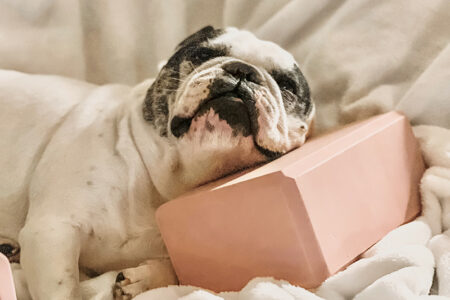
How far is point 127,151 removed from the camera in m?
1.36

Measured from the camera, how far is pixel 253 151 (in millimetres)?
1217

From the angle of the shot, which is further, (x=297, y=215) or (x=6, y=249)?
(x=6, y=249)

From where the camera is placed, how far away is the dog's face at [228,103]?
1.17 meters

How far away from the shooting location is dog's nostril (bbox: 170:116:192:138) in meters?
1.23

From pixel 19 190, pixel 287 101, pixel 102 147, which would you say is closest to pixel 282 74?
pixel 287 101

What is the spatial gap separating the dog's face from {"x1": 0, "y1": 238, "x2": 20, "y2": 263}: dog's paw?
477 mm

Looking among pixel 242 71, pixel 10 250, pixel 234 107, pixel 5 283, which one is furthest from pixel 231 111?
pixel 10 250

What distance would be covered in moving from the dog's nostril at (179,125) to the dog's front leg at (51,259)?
1.05ft

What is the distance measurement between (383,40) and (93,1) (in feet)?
3.13

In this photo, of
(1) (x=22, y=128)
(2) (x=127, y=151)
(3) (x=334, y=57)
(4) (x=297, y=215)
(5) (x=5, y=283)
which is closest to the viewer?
(5) (x=5, y=283)

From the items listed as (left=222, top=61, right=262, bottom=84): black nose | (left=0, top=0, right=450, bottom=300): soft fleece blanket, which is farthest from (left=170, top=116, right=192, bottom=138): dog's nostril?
(left=0, top=0, right=450, bottom=300): soft fleece blanket

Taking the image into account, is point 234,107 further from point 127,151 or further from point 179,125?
point 127,151

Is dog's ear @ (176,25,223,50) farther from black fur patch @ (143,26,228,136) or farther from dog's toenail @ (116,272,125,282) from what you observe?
dog's toenail @ (116,272,125,282)

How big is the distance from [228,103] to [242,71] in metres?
0.11
